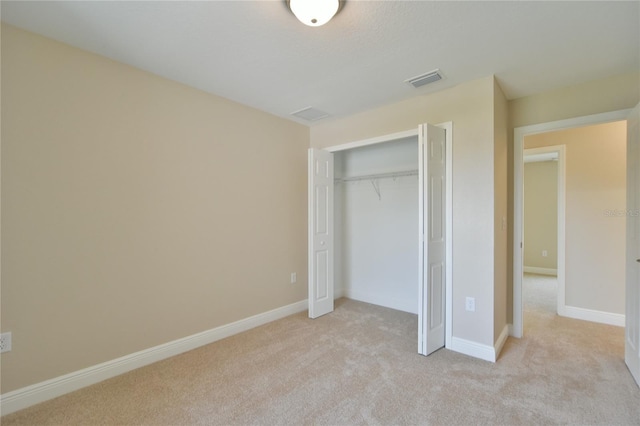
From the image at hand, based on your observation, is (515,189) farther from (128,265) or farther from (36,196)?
(36,196)

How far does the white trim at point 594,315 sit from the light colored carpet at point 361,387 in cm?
45

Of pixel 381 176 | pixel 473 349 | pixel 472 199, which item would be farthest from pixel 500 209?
pixel 381 176

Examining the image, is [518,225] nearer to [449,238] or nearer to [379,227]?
[449,238]

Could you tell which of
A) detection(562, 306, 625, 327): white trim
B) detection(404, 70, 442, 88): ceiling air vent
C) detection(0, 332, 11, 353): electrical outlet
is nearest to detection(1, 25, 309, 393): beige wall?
detection(0, 332, 11, 353): electrical outlet

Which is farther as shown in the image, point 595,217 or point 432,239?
point 595,217

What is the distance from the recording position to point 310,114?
142 inches

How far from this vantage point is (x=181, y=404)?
1989mm

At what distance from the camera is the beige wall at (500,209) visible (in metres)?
2.66

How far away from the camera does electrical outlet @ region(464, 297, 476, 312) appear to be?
2.69 metres

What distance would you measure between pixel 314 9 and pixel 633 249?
3.01m

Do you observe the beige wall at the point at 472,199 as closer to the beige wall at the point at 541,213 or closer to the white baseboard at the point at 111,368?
the white baseboard at the point at 111,368

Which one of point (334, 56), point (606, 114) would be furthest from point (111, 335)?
point (606, 114)

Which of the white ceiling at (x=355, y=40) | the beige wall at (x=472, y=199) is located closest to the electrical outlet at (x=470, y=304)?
the beige wall at (x=472, y=199)

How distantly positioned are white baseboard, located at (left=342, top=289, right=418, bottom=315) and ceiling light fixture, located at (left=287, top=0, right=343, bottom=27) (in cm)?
334
